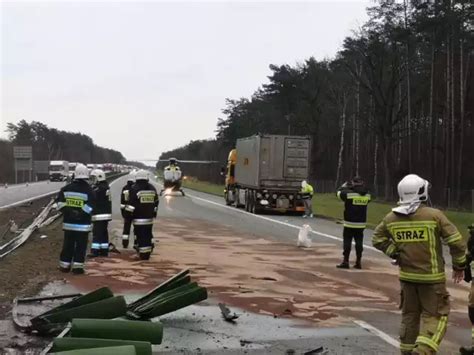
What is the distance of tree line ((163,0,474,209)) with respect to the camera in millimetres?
46000

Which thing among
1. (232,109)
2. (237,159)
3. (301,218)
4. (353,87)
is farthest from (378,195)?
(232,109)

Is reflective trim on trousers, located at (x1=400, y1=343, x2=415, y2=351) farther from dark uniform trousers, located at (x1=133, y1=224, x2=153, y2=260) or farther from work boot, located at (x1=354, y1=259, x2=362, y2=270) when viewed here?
dark uniform trousers, located at (x1=133, y1=224, x2=153, y2=260)

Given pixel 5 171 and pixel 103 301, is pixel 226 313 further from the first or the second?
pixel 5 171

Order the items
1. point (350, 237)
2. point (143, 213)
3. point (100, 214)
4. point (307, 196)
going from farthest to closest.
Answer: point (307, 196), point (100, 214), point (143, 213), point (350, 237)

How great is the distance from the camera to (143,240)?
42.4 ft

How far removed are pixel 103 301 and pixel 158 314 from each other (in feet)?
2.68

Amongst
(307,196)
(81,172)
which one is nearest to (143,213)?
(81,172)

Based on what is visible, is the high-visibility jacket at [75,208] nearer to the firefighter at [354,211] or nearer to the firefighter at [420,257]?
the firefighter at [354,211]

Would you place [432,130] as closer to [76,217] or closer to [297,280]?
[297,280]

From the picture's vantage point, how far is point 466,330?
25.1 ft

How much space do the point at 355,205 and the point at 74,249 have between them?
5.41 metres

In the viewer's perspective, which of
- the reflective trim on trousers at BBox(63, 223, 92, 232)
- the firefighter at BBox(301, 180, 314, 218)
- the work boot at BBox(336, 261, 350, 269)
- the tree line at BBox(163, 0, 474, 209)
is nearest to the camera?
the reflective trim on trousers at BBox(63, 223, 92, 232)

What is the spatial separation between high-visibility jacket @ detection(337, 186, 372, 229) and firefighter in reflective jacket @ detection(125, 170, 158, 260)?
3850 millimetres

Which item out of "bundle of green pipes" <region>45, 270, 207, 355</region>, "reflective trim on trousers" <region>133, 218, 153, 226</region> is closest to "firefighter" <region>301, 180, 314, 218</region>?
"reflective trim on trousers" <region>133, 218, 153, 226</region>
